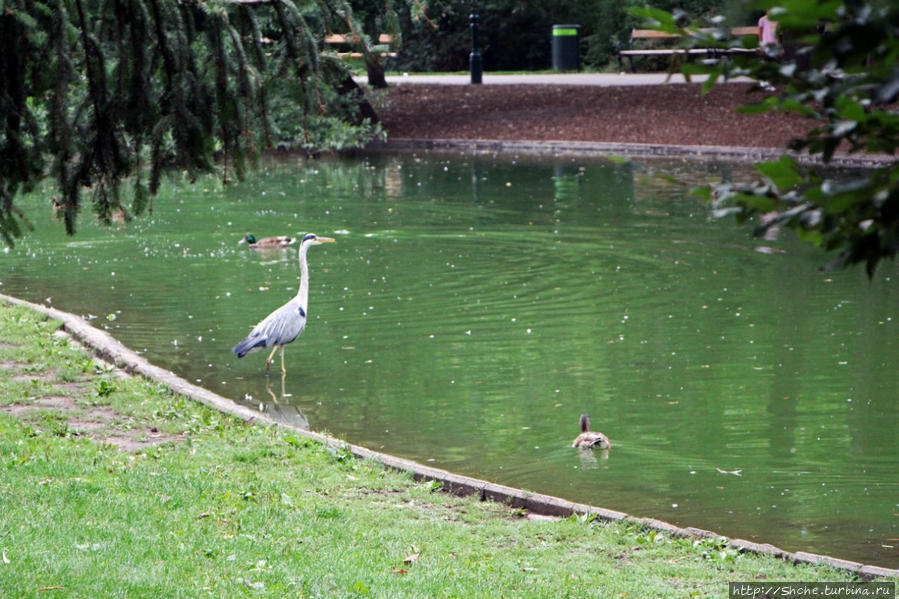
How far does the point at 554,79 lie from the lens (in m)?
40.5

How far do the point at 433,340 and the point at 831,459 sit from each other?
528 cm

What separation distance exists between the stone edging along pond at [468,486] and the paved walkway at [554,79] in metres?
28.1

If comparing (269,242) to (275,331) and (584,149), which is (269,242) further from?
(584,149)

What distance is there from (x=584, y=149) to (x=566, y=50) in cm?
1261

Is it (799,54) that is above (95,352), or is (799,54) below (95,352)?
above

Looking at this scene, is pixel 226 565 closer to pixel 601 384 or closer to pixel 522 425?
pixel 522 425

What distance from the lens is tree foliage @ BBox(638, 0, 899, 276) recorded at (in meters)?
2.13

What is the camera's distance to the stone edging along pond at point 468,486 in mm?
6312

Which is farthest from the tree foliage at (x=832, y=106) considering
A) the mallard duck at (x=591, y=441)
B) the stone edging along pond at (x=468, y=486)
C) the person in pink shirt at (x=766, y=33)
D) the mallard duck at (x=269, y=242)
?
the mallard duck at (x=269, y=242)

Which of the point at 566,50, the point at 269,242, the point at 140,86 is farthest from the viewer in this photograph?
the point at 566,50

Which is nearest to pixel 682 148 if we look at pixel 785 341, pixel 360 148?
pixel 360 148

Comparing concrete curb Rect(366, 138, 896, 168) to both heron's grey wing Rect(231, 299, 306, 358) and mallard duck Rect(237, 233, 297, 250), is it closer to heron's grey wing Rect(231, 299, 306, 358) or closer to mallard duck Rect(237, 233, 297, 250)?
mallard duck Rect(237, 233, 297, 250)

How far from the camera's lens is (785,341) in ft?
41.5

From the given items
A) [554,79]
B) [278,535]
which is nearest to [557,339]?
[278,535]
